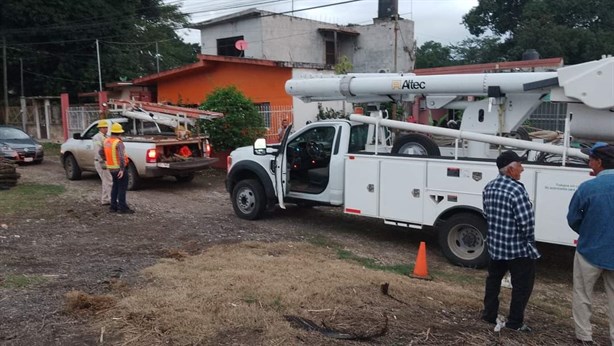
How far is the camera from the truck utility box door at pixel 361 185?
8039 millimetres

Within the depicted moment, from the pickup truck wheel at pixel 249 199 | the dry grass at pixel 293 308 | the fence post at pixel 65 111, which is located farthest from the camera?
the fence post at pixel 65 111

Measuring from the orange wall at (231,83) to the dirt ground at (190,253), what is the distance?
23.3ft

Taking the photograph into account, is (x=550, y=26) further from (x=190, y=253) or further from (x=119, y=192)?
(x=190, y=253)

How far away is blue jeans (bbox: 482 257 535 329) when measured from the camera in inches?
186

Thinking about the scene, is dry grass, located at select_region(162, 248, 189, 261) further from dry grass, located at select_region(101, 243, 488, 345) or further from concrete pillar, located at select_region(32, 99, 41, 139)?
concrete pillar, located at select_region(32, 99, 41, 139)

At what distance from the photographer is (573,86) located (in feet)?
20.6

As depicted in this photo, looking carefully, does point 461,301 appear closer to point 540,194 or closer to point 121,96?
point 540,194

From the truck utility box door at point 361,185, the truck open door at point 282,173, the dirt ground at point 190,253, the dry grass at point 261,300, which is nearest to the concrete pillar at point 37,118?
the dirt ground at point 190,253

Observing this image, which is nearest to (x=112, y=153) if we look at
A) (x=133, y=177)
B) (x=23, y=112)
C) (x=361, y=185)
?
(x=133, y=177)

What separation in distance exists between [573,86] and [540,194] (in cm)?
130

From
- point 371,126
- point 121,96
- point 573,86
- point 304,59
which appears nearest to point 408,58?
point 304,59

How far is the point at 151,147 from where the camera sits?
12.1m

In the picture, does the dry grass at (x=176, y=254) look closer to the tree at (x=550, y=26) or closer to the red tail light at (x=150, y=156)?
the red tail light at (x=150, y=156)

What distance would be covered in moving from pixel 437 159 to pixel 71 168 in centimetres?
1060
